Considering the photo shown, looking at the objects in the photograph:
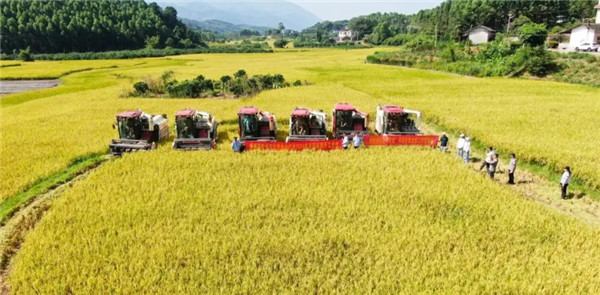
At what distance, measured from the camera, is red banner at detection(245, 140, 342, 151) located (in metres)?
16.3

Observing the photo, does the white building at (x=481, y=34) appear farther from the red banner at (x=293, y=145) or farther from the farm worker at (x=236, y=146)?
the farm worker at (x=236, y=146)

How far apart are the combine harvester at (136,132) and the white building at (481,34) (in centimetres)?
7541

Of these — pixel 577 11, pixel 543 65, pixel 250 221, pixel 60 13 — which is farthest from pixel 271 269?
pixel 60 13

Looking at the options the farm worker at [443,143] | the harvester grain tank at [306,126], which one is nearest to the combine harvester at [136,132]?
the harvester grain tank at [306,126]

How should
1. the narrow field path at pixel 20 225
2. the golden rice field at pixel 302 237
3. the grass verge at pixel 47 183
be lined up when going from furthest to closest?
1. the grass verge at pixel 47 183
2. the narrow field path at pixel 20 225
3. the golden rice field at pixel 302 237

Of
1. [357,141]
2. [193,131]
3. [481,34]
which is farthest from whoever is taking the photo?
[481,34]

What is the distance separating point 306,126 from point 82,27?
105 m

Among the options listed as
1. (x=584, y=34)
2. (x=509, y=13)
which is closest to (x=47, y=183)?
(x=584, y=34)

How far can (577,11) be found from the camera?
8219 centimetres

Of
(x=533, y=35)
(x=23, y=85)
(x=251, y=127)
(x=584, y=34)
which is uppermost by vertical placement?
(x=584, y=34)

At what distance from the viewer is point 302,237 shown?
30.2ft

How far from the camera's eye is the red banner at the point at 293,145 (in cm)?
1631

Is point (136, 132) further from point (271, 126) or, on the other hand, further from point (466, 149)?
point (466, 149)

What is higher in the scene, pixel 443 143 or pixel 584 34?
pixel 584 34
